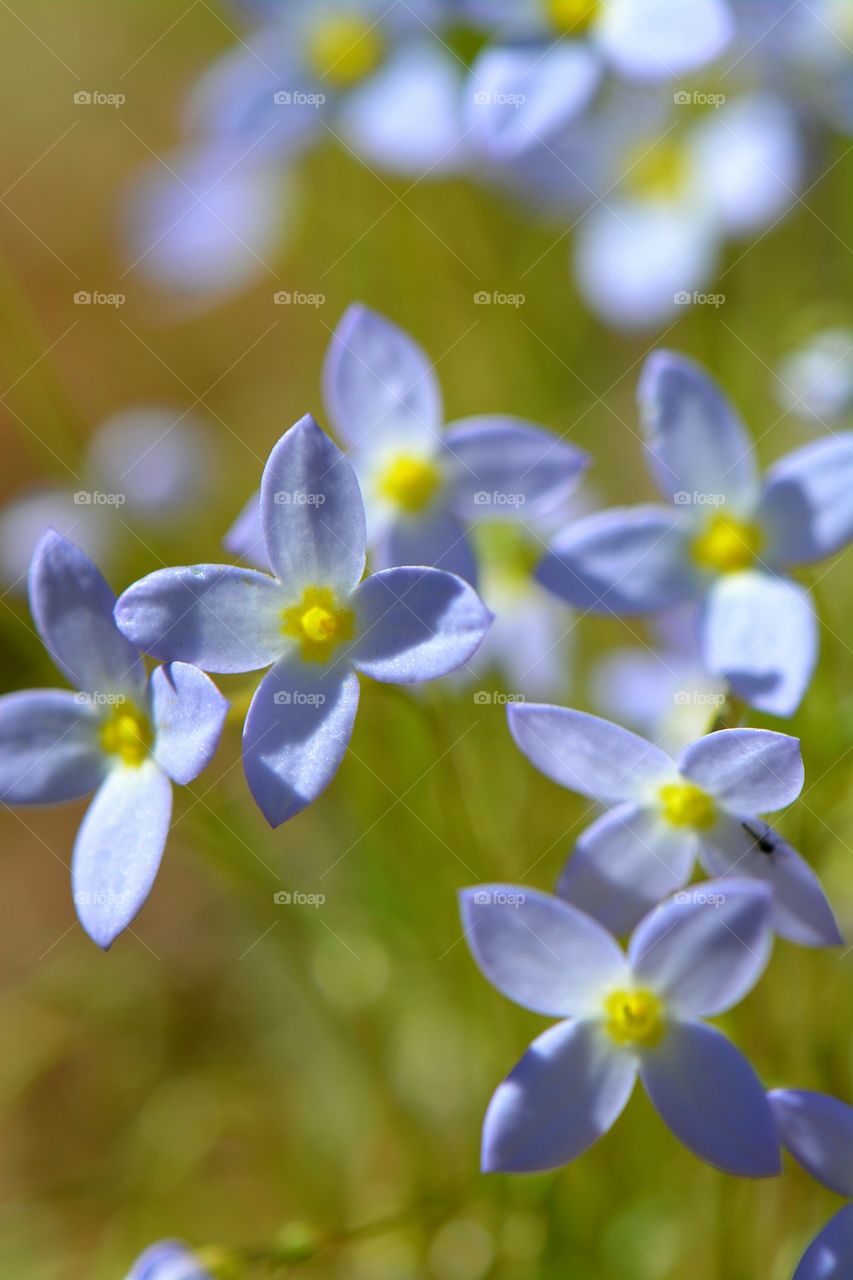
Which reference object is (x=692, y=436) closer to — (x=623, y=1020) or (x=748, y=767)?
(x=748, y=767)

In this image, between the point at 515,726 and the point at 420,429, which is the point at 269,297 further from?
the point at 515,726

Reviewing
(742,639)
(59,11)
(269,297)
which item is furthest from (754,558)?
(59,11)

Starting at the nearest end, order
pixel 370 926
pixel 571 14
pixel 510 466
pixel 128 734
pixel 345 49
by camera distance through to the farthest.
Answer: pixel 128 734 < pixel 510 466 < pixel 571 14 < pixel 370 926 < pixel 345 49

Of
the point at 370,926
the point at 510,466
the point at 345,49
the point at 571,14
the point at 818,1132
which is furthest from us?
the point at 345,49

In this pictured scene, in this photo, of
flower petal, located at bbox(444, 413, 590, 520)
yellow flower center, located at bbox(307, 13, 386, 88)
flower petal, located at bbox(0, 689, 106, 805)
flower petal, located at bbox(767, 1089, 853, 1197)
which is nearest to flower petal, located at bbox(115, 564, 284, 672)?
flower petal, located at bbox(0, 689, 106, 805)

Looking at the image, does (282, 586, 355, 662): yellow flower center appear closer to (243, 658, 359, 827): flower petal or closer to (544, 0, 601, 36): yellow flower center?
(243, 658, 359, 827): flower petal

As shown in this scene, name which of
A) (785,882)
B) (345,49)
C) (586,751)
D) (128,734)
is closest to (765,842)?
(785,882)
